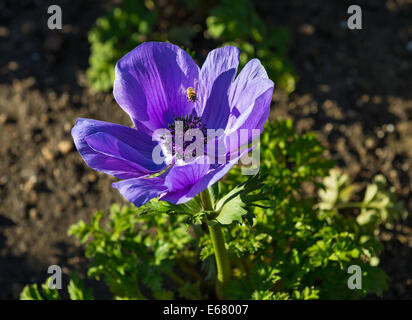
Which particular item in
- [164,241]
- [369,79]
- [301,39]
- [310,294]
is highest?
[301,39]

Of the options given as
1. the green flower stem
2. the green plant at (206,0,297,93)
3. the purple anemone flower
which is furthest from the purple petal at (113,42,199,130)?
the green plant at (206,0,297,93)

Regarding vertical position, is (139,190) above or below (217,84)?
below

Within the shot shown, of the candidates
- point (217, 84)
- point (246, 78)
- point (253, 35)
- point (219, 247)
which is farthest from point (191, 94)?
point (253, 35)

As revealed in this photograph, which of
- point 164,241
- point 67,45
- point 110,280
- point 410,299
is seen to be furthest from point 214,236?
point 67,45

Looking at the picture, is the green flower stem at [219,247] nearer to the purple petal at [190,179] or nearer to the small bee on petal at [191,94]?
the purple petal at [190,179]

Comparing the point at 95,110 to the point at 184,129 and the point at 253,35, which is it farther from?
the point at 184,129

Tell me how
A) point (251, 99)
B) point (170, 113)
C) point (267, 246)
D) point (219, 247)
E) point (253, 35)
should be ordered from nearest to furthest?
point (251, 99) → point (170, 113) → point (219, 247) → point (267, 246) → point (253, 35)

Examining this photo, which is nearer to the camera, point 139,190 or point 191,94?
point 139,190

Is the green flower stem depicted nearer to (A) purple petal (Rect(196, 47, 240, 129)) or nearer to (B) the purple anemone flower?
(B) the purple anemone flower

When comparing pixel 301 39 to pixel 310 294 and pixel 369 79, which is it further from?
pixel 310 294
